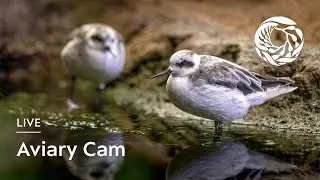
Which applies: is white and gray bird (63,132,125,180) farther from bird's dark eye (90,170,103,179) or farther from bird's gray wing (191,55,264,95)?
bird's gray wing (191,55,264,95)

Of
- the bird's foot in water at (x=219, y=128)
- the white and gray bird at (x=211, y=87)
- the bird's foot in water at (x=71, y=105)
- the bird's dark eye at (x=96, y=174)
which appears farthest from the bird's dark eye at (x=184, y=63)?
the bird's foot in water at (x=71, y=105)

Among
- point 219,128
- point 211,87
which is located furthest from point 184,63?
point 219,128

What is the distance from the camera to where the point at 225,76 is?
193 cm

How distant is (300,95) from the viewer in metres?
2.14

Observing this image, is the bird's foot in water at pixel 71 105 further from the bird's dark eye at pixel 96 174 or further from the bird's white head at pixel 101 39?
the bird's dark eye at pixel 96 174

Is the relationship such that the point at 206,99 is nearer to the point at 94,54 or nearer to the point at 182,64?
the point at 182,64

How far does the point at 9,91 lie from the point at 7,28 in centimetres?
46

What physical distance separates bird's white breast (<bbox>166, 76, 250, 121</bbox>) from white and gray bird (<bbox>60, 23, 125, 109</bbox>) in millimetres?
524

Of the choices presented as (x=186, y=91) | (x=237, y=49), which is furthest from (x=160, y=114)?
(x=186, y=91)

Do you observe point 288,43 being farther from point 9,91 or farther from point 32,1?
point 32,1

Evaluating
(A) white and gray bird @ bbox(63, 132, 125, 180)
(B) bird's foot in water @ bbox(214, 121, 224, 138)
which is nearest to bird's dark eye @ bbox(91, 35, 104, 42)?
(A) white and gray bird @ bbox(63, 132, 125, 180)

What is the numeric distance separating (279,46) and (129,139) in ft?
2.03

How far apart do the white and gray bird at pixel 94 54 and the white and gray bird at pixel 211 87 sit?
19.8 inches

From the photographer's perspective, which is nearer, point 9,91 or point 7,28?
point 9,91
